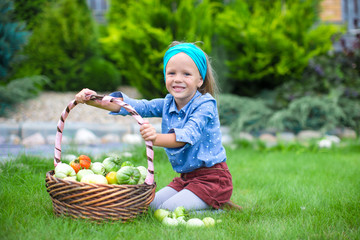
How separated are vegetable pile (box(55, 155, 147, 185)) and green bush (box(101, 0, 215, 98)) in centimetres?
357

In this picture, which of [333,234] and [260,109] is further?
[260,109]

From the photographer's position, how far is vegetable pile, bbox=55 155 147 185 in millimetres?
2135

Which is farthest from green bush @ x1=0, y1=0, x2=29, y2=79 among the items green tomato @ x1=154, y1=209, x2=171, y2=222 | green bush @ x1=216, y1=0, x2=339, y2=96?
green tomato @ x1=154, y1=209, x2=171, y2=222

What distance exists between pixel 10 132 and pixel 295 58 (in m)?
4.47

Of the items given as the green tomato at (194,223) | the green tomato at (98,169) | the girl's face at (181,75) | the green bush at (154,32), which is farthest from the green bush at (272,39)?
the green tomato at (194,223)

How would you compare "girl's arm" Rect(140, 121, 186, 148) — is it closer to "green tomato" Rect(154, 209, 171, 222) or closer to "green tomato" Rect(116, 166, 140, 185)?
"green tomato" Rect(116, 166, 140, 185)

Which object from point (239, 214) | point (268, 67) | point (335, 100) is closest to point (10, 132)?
point (239, 214)

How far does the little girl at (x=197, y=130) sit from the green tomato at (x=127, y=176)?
27cm

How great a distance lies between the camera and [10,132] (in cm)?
488

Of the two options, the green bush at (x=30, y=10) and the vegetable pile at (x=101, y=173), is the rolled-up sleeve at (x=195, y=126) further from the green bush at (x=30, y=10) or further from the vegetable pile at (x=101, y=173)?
the green bush at (x=30, y=10)

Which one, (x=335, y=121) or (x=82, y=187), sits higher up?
(x=82, y=187)

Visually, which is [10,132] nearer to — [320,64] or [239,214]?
[239,214]


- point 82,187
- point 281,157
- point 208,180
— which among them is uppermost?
point 82,187

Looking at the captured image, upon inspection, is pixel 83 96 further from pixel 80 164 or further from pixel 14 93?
pixel 14 93
